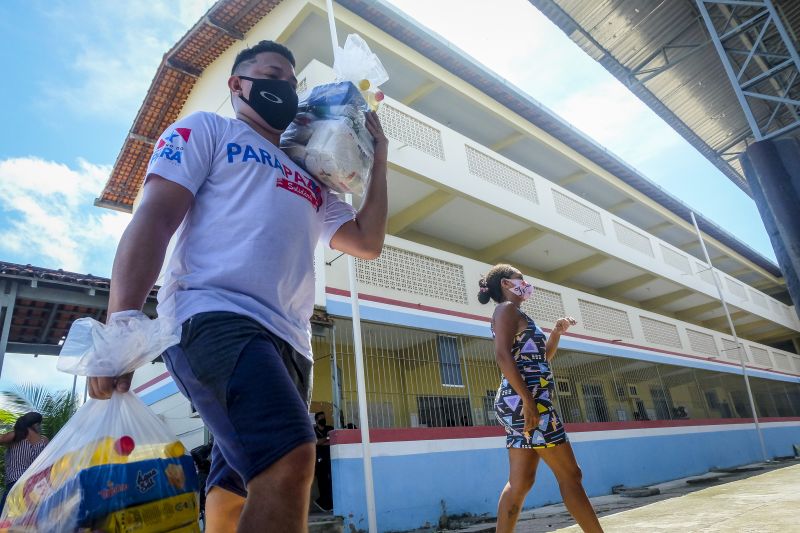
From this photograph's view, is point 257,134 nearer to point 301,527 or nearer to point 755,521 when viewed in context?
point 301,527

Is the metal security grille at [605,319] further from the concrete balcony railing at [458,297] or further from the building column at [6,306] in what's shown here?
the building column at [6,306]

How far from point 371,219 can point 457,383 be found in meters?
6.92

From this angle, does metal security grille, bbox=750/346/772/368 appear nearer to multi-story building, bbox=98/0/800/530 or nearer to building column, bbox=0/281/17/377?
multi-story building, bbox=98/0/800/530

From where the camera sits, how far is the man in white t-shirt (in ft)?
3.38

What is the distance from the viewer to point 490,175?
10570 mm

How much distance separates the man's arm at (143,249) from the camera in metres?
1.11

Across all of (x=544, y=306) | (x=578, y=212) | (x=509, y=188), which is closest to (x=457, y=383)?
(x=544, y=306)

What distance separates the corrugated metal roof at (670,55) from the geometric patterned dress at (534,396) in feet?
19.5

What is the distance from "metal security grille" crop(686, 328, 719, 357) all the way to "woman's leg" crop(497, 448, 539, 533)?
1540cm

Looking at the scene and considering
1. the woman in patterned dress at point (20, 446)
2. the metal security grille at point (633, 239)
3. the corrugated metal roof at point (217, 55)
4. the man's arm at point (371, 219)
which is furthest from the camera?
the metal security grille at point (633, 239)

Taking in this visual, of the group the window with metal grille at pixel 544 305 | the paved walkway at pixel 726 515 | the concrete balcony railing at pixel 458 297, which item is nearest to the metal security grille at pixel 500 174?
the concrete balcony railing at pixel 458 297

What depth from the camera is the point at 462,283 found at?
9.39 meters

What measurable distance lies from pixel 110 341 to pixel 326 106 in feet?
3.22

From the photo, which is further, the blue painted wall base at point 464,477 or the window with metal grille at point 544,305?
the window with metal grille at point 544,305
